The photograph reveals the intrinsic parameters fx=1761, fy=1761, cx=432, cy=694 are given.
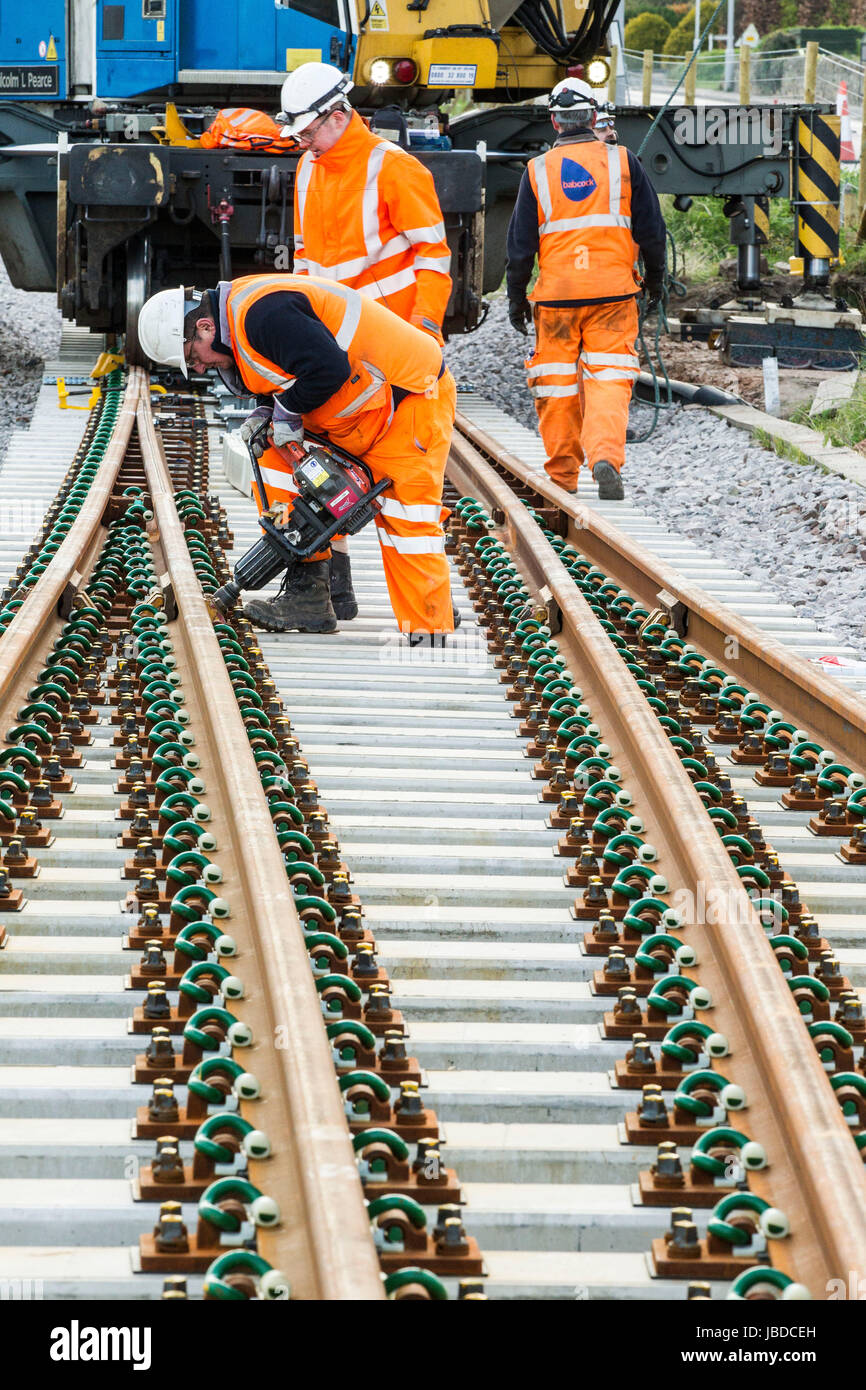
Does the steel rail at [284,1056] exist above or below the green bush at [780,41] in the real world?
below

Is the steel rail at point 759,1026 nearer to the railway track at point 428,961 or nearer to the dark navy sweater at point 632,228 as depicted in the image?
the railway track at point 428,961

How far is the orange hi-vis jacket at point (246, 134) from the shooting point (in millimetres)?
10836

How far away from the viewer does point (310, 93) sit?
6.23 metres

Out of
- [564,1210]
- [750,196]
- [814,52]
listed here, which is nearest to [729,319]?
[750,196]

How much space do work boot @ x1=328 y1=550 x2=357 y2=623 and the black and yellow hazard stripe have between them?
24.9 feet

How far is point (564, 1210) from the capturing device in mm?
2727

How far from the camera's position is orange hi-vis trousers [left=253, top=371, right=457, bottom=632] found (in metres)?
5.84

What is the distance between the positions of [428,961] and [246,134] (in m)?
8.39

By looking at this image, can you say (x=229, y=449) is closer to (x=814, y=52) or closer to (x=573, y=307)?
(x=573, y=307)

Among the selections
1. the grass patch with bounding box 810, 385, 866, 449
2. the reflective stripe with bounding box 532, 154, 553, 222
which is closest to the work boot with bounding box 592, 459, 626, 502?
the reflective stripe with bounding box 532, 154, 553, 222

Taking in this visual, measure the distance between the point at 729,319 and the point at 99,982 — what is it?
1094cm

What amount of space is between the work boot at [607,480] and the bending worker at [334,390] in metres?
2.30

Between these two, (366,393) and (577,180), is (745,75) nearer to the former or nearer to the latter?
(577,180)

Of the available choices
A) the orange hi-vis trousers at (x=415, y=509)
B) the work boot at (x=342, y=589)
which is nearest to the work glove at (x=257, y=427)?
the orange hi-vis trousers at (x=415, y=509)
